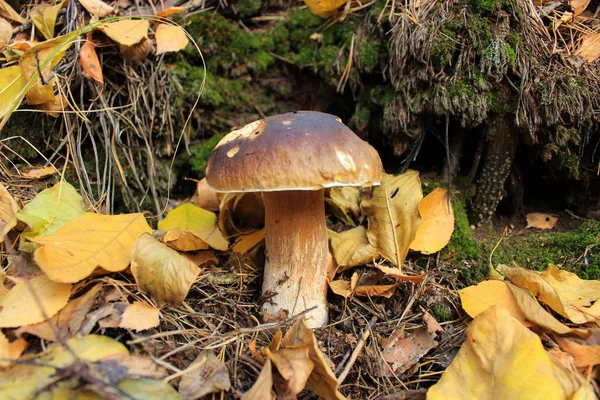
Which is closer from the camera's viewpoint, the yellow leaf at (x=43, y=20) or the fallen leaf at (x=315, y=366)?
the fallen leaf at (x=315, y=366)

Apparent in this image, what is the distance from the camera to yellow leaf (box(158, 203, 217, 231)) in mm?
2141

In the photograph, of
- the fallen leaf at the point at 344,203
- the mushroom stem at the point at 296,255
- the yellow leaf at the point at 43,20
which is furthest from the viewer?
the fallen leaf at the point at 344,203

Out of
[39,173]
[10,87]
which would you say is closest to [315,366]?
[39,173]

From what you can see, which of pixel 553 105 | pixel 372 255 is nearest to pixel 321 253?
pixel 372 255

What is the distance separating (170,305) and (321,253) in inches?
28.1

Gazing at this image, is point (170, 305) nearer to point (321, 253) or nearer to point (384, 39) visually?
point (321, 253)

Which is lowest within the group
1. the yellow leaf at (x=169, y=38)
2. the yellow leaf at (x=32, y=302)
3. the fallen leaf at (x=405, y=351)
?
the fallen leaf at (x=405, y=351)

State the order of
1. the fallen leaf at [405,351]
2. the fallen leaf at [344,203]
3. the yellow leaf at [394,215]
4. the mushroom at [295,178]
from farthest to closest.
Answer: the fallen leaf at [344,203] → the yellow leaf at [394,215] → the fallen leaf at [405,351] → the mushroom at [295,178]

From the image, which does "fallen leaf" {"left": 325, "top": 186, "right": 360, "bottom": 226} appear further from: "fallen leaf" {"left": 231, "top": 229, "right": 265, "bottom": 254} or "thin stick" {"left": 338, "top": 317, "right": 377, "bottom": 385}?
"thin stick" {"left": 338, "top": 317, "right": 377, "bottom": 385}

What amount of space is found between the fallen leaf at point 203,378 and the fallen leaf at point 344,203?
1.20 metres

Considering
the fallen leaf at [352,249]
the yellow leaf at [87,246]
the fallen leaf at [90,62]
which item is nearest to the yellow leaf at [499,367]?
the fallen leaf at [352,249]

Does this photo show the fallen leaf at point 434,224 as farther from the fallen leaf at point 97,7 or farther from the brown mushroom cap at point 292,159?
the fallen leaf at point 97,7

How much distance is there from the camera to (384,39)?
8.02 feet

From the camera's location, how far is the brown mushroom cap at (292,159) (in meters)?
1.50
